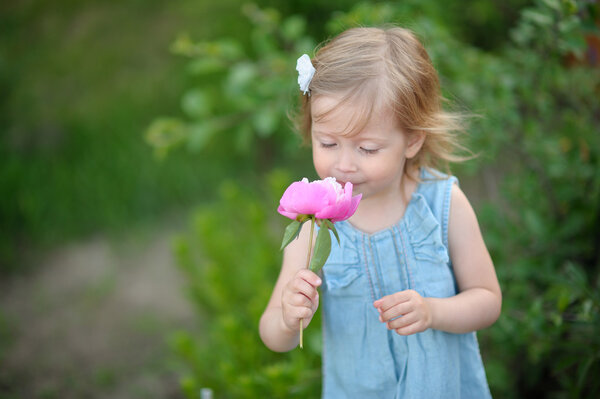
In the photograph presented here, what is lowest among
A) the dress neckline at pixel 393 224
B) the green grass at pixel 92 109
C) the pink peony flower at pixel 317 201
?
the pink peony flower at pixel 317 201

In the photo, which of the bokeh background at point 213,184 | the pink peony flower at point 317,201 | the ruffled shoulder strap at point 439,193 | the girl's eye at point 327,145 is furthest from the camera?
the bokeh background at point 213,184

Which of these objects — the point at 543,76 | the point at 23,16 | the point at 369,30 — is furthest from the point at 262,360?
the point at 23,16

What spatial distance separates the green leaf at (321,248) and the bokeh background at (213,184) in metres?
0.60

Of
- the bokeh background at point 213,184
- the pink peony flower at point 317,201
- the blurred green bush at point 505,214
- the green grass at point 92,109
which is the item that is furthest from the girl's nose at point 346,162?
the green grass at point 92,109

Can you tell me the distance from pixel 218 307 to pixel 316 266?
1.34 meters

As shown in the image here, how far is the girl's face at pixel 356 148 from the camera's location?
3.82 feet

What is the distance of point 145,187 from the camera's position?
3.80 m

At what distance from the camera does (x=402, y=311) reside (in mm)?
1125

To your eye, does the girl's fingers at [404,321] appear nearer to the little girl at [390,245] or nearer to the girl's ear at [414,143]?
the little girl at [390,245]

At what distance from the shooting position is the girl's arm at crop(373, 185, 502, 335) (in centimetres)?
117

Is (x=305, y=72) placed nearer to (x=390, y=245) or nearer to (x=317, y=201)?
(x=317, y=201)

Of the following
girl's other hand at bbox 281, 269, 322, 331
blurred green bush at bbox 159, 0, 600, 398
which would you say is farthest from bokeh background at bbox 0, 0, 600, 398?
girl's other hand at bbox 281, 269, 322, 331

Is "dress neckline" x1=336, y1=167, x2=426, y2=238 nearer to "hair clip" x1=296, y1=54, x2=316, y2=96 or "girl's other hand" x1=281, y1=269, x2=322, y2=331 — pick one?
"girl's other hand" x1=281, y1=269, x2=322, y2=331

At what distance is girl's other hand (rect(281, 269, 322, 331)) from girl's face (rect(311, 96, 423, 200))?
226 millimetres
